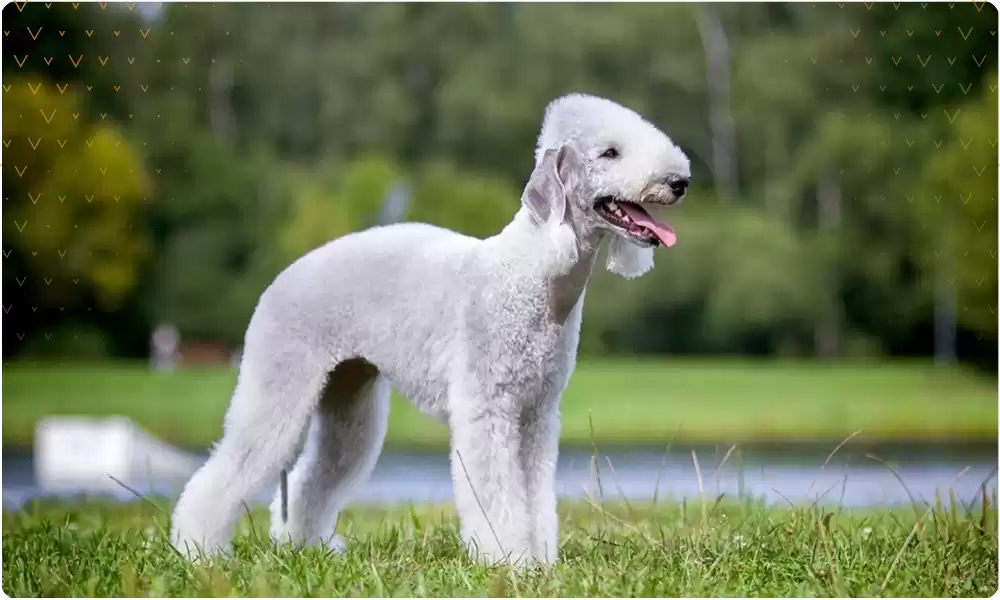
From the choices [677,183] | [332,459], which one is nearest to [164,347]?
[332,459]

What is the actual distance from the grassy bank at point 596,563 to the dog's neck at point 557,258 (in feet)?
3.05

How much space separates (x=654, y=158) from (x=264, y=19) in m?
6.97

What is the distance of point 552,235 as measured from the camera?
3.76 metres

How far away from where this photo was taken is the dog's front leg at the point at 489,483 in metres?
3.82

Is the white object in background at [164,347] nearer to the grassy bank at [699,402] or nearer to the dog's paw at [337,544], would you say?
the grassy bank at [699,402]

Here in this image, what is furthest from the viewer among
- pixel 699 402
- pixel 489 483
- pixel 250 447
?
pixel 699 402

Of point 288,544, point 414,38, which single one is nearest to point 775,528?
point 288,544

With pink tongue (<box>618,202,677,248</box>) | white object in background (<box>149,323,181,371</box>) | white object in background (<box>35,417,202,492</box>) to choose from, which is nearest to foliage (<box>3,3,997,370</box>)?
white object in background (<box>149,323,181,371</box>)

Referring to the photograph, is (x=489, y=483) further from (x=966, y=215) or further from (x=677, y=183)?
(x=966, y=215)

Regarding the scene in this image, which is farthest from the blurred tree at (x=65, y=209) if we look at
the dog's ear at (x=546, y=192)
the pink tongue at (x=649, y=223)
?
the pink tongue at (x=649, y=223)

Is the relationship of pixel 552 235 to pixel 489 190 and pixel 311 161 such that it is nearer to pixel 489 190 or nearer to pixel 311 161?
pixel 489 190

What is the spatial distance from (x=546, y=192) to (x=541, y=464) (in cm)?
98

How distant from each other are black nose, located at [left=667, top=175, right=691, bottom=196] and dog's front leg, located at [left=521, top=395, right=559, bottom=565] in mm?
878

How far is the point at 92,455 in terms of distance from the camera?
8438 mm
